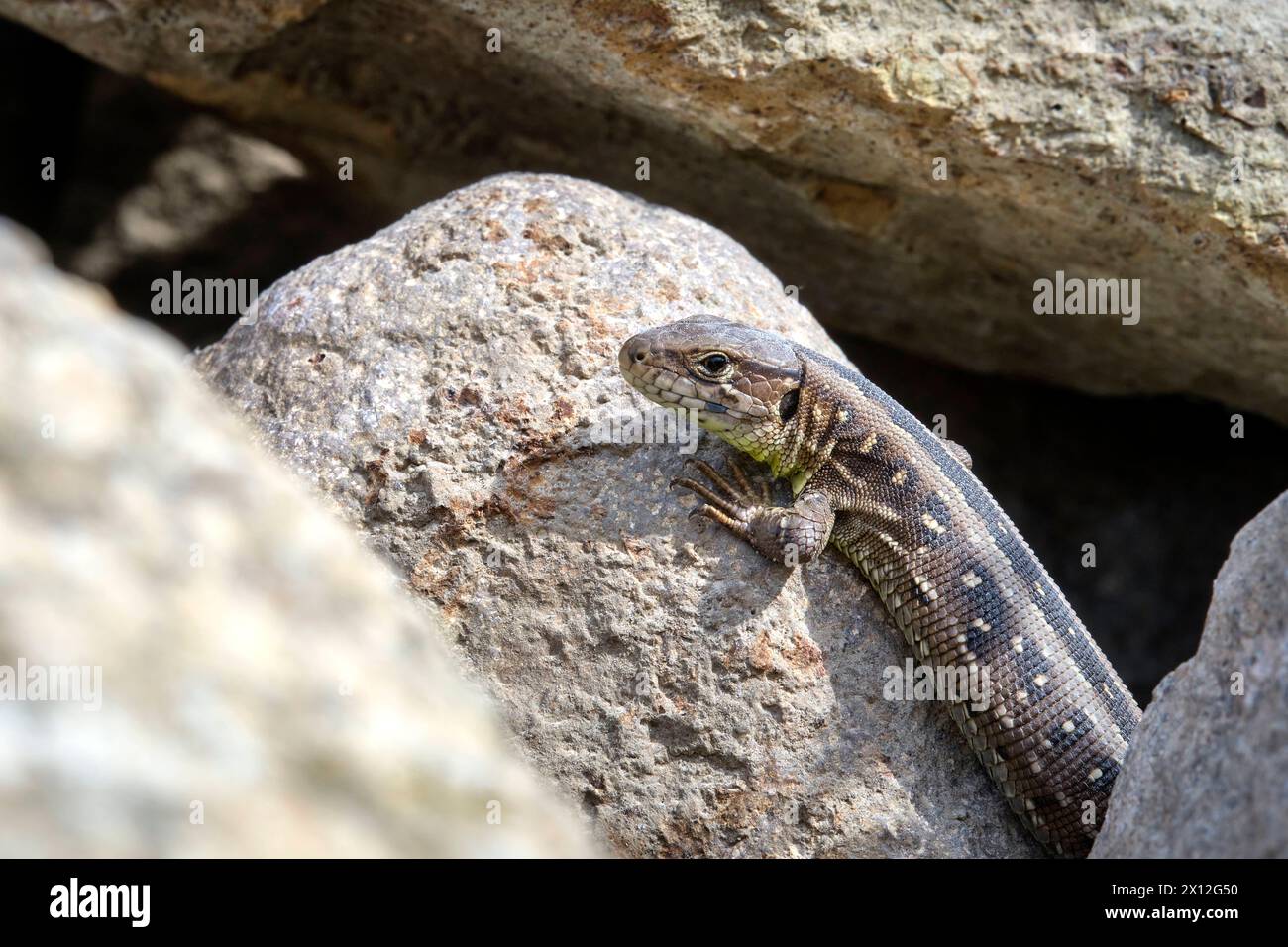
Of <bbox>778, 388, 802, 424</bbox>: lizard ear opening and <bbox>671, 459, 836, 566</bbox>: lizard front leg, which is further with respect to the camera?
<bbox>778, 388, 802, 424</bbox>: lizard ear opening

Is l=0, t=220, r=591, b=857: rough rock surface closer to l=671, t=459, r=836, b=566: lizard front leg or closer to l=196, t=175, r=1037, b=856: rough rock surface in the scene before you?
l=196, t=175, r=1037, b=856: rough rock surface

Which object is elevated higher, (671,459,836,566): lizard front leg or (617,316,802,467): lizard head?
(617,316,802,467): lizard head

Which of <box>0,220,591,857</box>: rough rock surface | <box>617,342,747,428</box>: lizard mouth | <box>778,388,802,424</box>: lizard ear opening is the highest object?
<box>0,220,591,857</box>: rough rock surface

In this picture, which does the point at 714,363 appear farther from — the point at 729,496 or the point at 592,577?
the point at 592,577

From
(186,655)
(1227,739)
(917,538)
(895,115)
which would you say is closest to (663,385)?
(917,538)

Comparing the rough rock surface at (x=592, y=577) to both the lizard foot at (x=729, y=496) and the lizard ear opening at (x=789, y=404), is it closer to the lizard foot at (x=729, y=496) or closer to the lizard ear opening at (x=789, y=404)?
the lizard foot at (x=729, y=496)

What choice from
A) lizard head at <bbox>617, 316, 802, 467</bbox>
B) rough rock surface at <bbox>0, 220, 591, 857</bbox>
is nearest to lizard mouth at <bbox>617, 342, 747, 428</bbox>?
lizard head at <bbox>617, 316, 802, 467</bbox>
